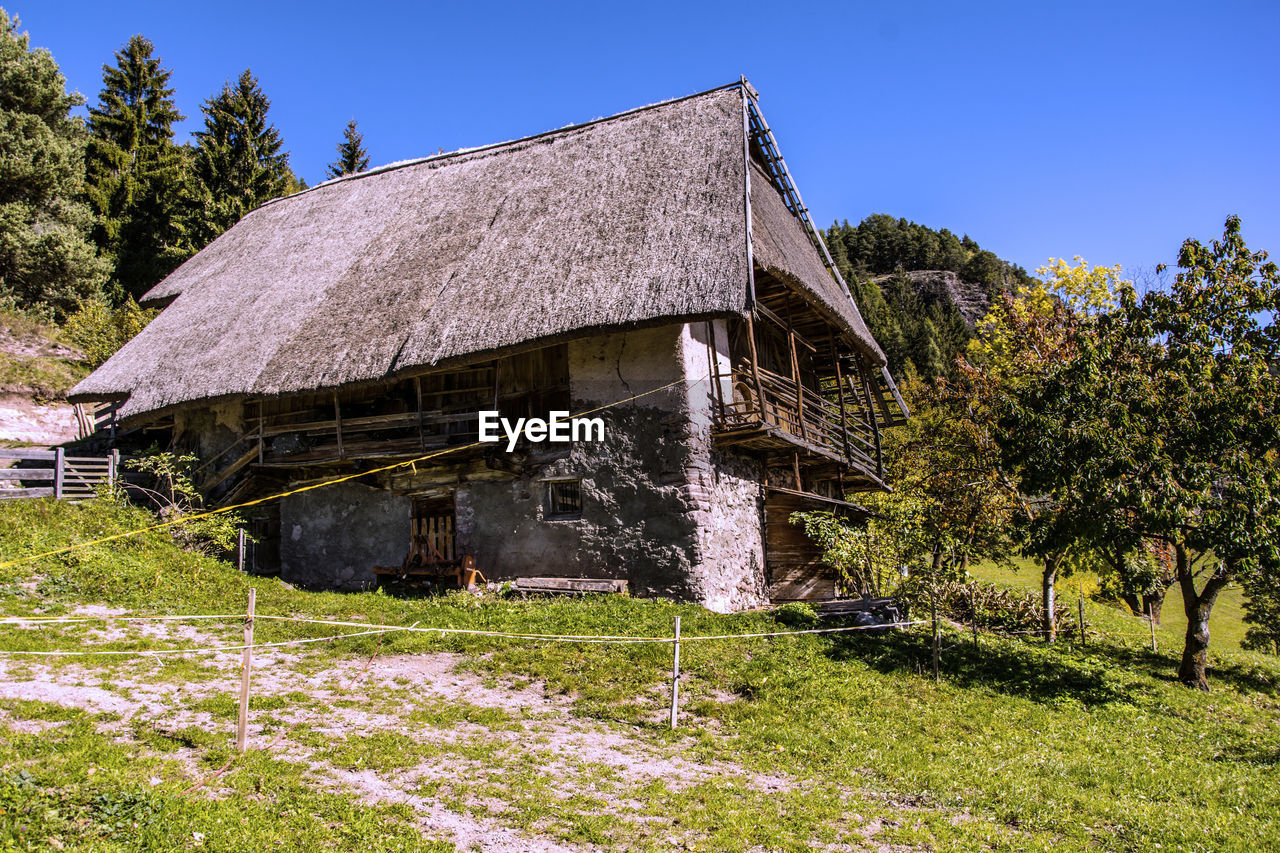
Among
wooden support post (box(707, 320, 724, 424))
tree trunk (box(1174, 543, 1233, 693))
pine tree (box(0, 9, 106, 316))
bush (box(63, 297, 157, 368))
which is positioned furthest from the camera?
pine tree (box(0, 9, 106, 316))

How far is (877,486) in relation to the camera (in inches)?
803

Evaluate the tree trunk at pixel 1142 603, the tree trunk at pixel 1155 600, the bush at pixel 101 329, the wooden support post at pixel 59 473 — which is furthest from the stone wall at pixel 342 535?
the tree trunk at pixel 1142 603

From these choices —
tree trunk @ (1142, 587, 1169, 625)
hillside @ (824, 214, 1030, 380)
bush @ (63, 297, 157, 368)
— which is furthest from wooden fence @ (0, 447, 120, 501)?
hillside @ (824, 214, 1030, 380)

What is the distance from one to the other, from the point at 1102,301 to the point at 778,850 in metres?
21.3

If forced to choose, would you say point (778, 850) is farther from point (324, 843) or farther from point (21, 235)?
point (21, 235)

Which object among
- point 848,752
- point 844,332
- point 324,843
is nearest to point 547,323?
point 844,332

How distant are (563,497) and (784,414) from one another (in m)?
5.25

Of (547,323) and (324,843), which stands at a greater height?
(547,323)

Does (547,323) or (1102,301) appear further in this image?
(1102,301)

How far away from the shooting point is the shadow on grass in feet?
37.1

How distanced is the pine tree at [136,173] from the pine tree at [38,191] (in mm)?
2263

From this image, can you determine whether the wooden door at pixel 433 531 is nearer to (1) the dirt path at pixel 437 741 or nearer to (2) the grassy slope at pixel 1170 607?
(1) the dirt path at pixel 437 741

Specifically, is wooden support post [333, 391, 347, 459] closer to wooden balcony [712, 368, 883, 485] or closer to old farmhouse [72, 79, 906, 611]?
old farmhouse [72, 79, 906, 611]

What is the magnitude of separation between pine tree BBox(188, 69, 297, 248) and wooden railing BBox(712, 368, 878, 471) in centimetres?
2580
